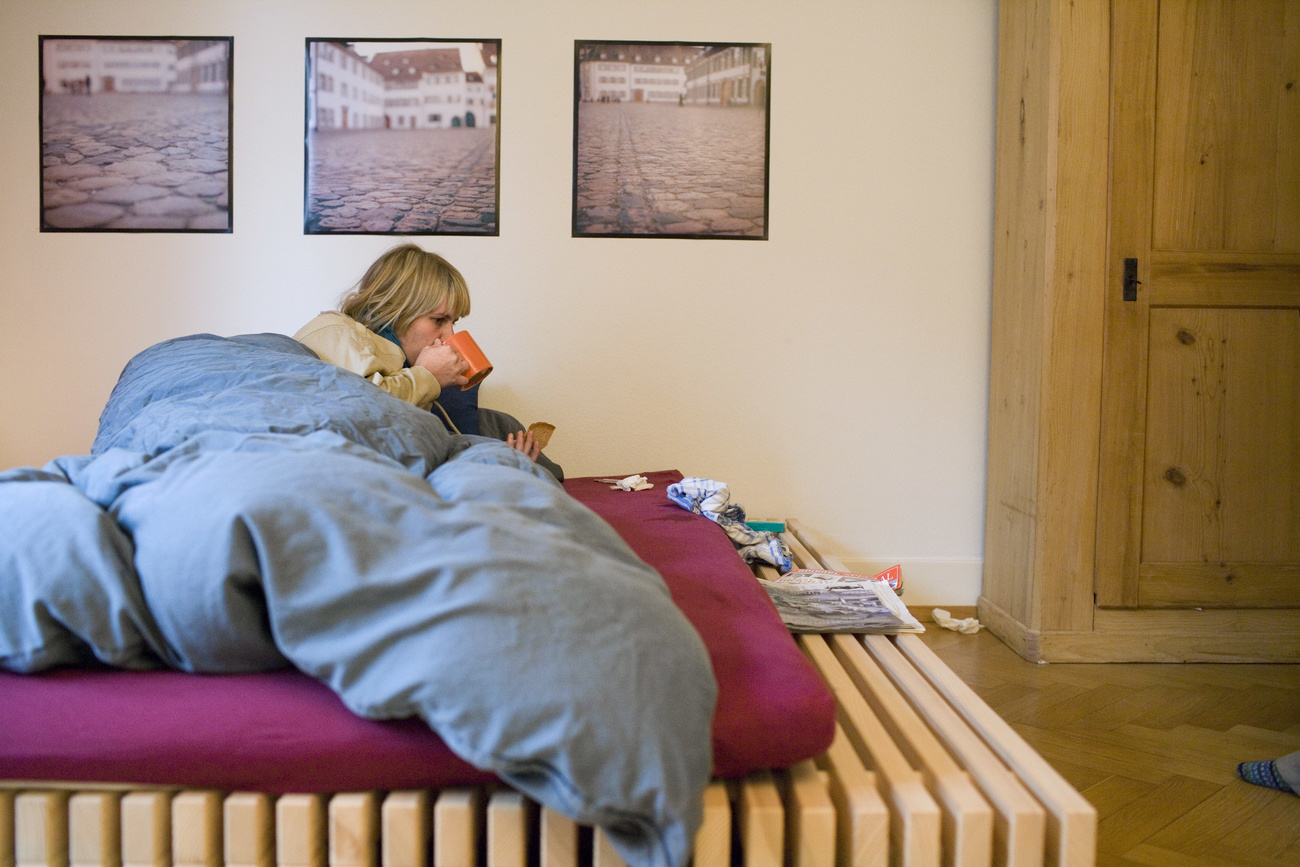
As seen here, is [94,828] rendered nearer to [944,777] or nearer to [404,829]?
[404,829]

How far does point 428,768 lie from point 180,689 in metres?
0.27

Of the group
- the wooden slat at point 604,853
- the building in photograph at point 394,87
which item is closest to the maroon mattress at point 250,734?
the wooden slat at point 604,853

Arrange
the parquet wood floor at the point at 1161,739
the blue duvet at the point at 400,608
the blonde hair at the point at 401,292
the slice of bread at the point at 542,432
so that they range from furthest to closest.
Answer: the slice of bread at the point at 542,432 → the blonde hair at the point at 401,292 → the parquet wood floor at the point at 1161,739 → the blue duvet at the point at 400,608

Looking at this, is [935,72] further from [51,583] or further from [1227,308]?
[51,583]

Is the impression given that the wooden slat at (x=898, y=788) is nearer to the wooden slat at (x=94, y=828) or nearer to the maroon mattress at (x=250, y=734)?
the maroon mattress at (x=250, y=734)

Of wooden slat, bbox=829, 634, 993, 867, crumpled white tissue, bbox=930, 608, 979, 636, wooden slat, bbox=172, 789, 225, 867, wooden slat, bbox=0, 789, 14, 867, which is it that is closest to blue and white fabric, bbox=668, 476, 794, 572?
wooden slat, bbox=829, 634, 993, 867

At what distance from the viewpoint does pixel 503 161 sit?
2467mm

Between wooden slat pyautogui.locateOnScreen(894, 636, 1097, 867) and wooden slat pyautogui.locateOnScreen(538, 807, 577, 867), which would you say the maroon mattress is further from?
wooden slat pyautogui.locateOnScreen(894, 636, 1097, 867)

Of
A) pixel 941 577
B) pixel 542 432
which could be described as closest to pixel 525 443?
pixel 542 432

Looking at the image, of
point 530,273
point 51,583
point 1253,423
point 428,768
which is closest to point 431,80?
point 530,273

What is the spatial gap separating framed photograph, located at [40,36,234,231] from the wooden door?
8.08ft

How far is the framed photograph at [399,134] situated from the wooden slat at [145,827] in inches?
75.1

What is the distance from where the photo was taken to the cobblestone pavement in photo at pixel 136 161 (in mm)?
2453

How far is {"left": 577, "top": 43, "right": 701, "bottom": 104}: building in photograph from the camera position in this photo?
8.06 ft
